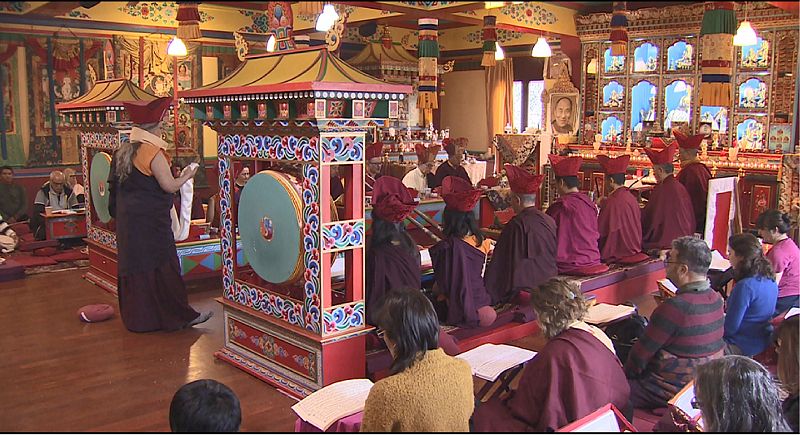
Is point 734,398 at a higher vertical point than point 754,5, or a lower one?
lower

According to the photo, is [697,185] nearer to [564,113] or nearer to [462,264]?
[462,264]

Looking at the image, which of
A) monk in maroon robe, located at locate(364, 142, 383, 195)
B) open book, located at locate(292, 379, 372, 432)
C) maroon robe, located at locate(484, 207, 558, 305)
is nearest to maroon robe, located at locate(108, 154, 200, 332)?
maroon robe, located at locate(484, 207, 558, 305)

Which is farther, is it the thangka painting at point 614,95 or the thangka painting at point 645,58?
the thangka painting at point 614,95

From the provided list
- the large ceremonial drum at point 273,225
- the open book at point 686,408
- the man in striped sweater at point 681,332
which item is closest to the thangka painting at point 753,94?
the man in striped sweater at point 681,332

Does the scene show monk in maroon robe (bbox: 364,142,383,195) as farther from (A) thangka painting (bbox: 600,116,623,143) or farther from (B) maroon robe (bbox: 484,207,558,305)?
(A) thangka painting (bbox: 600,116,623,143)

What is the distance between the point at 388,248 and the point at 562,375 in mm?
1869

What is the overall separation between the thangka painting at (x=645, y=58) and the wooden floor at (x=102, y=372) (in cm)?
684

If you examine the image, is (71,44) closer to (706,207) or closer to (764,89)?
(706,207)

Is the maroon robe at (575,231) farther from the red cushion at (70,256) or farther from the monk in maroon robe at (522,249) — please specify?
the red cushion at (70,256)

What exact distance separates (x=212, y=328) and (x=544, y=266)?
8.69ft

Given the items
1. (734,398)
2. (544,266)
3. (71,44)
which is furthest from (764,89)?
(71,44)

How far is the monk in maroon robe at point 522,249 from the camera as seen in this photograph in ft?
17.5

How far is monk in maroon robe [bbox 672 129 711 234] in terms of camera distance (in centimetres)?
723

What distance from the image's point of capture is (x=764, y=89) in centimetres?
1059
